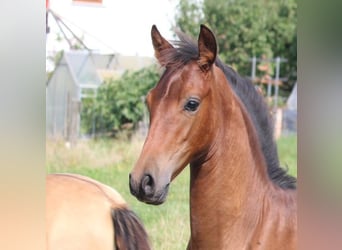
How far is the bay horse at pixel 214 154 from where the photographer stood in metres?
2.01

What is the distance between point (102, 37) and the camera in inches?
116

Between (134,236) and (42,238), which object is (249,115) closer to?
(134,236)

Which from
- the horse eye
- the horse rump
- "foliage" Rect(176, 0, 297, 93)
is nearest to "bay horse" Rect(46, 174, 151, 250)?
the horse rump

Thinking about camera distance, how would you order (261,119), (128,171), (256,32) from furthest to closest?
(256,32) < (128,171) < (261,119)

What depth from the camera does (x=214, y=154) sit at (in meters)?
2.18

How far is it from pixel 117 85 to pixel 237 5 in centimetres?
212

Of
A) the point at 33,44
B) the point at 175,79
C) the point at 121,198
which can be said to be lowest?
the point at 121,198

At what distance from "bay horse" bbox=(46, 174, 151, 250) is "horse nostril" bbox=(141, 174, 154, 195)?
368 millimetres

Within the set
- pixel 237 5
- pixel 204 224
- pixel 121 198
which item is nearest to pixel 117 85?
pixel 121 198

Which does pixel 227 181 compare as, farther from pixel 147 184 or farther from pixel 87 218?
pixel 87 218

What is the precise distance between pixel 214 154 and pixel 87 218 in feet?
1.92

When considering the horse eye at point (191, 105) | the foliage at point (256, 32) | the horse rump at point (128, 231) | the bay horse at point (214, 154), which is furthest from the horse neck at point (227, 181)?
the foliage at point (256, 32)

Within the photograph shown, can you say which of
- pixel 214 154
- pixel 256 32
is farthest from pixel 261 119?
pixel 256 32

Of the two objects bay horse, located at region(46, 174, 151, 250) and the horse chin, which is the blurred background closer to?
bay horse, located at region(46, 174, 151, 250)
